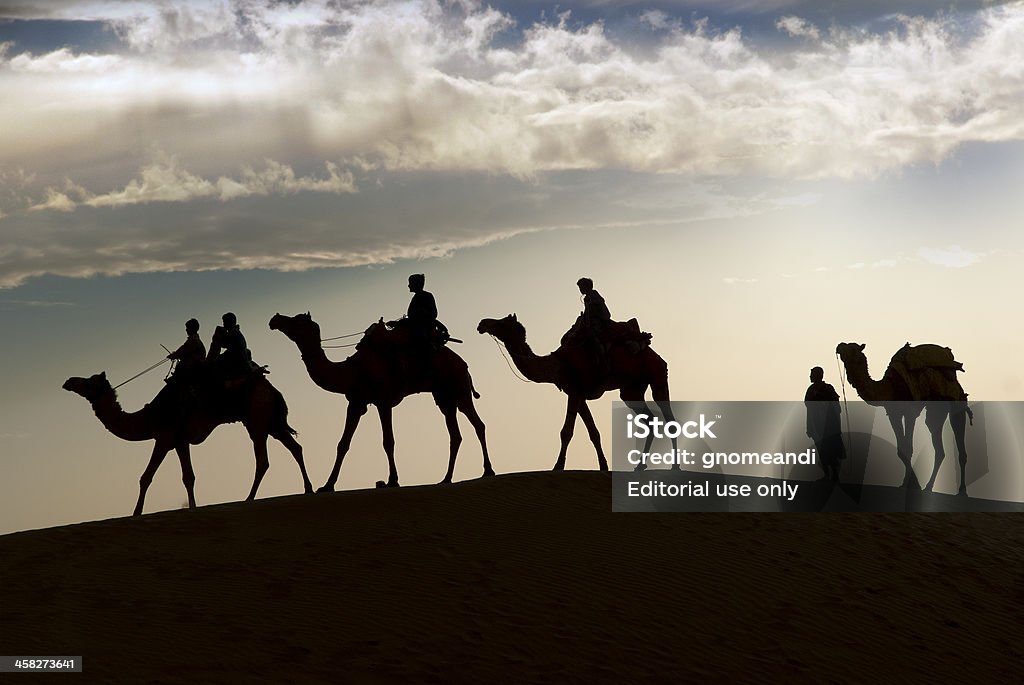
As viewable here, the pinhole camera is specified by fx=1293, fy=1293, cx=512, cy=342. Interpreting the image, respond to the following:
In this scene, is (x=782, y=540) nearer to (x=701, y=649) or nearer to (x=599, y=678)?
(x=701, y=649)

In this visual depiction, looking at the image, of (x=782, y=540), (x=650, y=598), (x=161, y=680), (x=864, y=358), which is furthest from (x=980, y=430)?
(x=161, y=680)

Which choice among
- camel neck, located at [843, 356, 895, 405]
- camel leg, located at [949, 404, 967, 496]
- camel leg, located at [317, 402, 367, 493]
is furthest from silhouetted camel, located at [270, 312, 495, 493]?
camel leg, located at [949, 404, 967, 496]

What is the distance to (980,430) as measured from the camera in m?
26.4

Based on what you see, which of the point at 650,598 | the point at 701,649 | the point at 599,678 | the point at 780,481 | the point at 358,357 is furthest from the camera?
the point at 780,481

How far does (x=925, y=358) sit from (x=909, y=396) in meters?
0.82

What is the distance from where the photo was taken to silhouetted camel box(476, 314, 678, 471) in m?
23.3

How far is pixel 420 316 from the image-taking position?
73.8ft

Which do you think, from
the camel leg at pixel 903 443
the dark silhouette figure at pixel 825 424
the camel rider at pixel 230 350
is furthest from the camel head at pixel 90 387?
the camel leg at pixel 903 443

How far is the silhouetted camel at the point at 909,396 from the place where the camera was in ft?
84.3

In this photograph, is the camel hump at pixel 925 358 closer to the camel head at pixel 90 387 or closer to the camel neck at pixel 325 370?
the camel neck at pixel 325 370

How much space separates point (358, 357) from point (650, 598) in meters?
7.52

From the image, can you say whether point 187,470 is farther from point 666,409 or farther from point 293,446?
point 666,409

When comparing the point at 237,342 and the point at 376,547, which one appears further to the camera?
the point at 237,342

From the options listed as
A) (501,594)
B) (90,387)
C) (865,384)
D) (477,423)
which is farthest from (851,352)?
(90,387)
